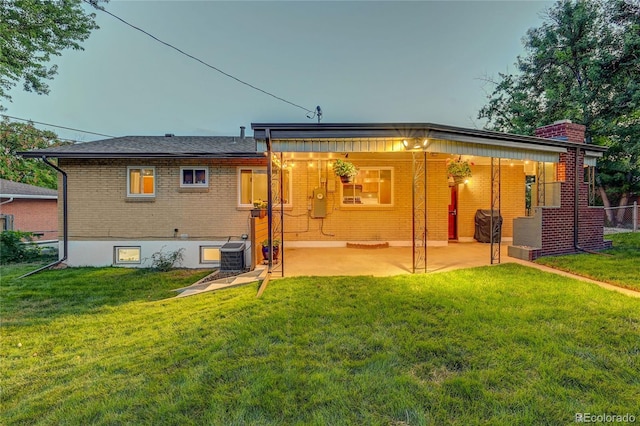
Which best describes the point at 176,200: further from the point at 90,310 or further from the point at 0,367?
the point at 0,367

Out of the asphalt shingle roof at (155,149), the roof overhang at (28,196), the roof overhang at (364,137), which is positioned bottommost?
the roof overhang at (28,196)

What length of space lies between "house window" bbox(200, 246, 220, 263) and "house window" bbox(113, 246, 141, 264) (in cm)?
198

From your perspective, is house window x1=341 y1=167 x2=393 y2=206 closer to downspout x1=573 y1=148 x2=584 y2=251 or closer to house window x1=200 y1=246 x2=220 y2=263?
house window x1=200 y1=246 x2=220 y2=263

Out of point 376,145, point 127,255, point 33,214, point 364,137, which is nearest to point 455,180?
point 376,145

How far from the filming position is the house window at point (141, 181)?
8.44m

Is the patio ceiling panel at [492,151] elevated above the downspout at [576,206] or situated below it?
above

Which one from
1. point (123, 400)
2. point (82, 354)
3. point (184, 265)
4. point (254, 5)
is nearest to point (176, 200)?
point (184, 265)

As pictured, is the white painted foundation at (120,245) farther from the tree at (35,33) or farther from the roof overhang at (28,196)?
the roof overhang at (28,196)

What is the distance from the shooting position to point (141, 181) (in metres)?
8.53

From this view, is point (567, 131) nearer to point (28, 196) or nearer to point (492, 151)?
point (492, 151)

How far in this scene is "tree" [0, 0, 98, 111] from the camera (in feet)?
28.3

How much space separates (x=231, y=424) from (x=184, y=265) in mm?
7301

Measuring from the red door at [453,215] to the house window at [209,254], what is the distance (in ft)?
27.7

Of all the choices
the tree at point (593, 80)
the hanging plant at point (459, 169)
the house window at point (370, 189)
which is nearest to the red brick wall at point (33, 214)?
the house window at point (370, 189)
